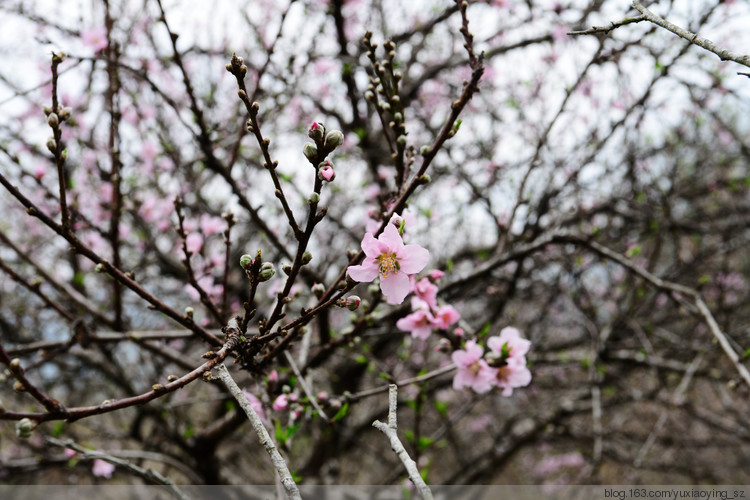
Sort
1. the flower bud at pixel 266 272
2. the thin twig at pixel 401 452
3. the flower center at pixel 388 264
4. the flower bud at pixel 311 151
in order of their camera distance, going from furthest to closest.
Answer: the flower center at pixel 388 264 < the flower bud at pixel 266 272 < the flower bud at pixel 311 151 < the thin twig at pixel 401 452

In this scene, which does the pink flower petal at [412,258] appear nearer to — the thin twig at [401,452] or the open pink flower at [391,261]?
the open pink flower at [391,261]

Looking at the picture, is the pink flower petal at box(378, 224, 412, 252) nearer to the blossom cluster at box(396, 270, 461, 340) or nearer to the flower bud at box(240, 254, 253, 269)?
the flower bud at box(240, 254, 253, 269)

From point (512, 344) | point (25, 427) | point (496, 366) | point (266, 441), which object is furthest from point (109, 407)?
point (512, 344)

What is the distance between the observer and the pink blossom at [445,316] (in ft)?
6.57

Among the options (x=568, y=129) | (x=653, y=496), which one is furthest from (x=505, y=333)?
(x=568, y=129)

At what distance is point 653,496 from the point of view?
129 inches

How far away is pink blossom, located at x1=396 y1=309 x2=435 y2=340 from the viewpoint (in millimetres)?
1971

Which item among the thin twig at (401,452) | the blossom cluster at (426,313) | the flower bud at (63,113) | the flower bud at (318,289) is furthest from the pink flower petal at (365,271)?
the flower bud at (63,113)

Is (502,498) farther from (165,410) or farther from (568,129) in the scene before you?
(165,410)

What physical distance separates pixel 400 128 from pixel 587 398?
3.73 m

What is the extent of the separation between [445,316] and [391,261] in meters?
0.83

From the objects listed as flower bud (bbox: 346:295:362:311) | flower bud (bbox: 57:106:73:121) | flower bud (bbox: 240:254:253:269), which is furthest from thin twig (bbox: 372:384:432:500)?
flower bud (bbox: 57:106:73:121)

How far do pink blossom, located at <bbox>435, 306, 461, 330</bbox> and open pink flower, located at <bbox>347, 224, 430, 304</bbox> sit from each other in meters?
0.66

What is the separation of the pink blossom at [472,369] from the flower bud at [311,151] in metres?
1.18
